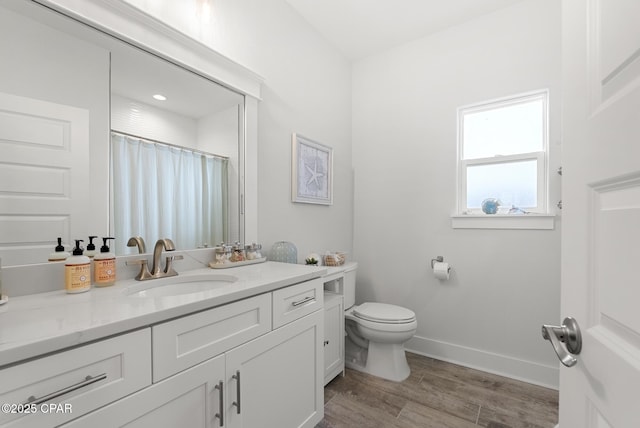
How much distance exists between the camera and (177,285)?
131cm

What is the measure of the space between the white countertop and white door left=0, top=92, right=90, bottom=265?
21cm

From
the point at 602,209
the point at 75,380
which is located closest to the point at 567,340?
the point at 602,209

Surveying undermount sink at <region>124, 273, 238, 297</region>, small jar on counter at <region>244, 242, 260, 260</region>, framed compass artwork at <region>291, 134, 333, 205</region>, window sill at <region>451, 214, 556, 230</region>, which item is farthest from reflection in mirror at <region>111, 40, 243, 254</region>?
window sill at <region>451, 214, 556, 230</region>

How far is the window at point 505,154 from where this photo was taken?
2066 millimetres

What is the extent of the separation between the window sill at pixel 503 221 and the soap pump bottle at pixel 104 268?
227 cm

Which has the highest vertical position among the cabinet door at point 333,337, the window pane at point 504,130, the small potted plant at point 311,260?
the window pane at point 504,130

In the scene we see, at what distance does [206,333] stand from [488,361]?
220 cm

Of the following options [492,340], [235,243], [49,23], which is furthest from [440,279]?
[49,23]

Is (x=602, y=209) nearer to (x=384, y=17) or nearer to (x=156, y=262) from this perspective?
(x=156, y=262)

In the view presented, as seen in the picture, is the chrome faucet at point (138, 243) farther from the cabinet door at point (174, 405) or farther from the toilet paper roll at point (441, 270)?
the toilet paper roll at point (441, 270)

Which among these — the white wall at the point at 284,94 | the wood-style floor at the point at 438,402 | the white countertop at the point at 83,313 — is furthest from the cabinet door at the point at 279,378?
the white wall at the point at 284,94

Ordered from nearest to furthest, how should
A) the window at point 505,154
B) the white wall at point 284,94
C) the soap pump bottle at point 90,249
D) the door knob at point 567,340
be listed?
the door knob at point 567,340
the soap pump bottle at point 90,249
the white wall at point 284,94
the window at point 505,154

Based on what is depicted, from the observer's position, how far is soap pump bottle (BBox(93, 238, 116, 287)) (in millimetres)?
1088

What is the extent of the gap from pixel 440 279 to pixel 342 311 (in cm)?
90
